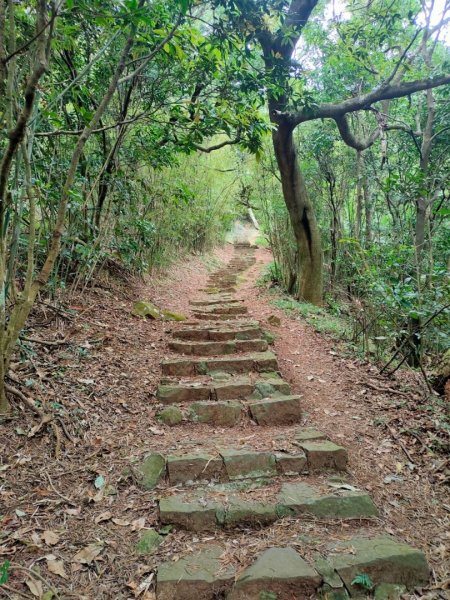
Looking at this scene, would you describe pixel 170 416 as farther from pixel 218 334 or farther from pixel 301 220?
pixel 301 220

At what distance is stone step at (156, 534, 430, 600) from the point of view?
1755 mm

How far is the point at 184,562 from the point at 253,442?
3.47 ft

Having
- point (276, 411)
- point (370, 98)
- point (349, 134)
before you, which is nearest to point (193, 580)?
point (276, 411)

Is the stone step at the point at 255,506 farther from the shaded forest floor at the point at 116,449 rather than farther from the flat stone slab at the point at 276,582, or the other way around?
the flat stone slab at the point at 276,582

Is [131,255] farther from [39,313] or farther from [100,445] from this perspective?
[100,445]

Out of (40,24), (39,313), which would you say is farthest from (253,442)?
(40,24)

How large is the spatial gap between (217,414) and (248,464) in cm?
68

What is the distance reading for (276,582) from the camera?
5.79 feet

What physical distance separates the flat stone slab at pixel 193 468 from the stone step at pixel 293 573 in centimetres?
51

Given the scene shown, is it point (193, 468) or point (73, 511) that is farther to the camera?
point (193, 468)

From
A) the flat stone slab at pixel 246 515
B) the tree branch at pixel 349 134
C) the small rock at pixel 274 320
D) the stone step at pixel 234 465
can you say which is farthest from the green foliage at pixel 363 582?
the tree branch at pixel 349 134

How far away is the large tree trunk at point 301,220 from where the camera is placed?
6.39 metres

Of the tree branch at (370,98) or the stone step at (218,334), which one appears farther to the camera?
the tree branch at (370,98)

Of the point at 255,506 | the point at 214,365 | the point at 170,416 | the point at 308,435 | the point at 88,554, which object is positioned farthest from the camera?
the point at 214,365
